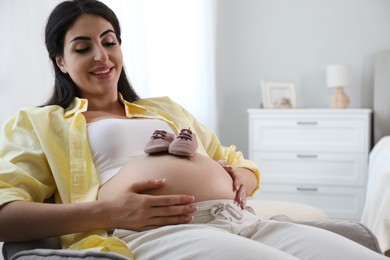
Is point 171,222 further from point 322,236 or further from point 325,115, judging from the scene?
point 325,115

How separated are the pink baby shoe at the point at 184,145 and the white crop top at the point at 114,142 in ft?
0.32

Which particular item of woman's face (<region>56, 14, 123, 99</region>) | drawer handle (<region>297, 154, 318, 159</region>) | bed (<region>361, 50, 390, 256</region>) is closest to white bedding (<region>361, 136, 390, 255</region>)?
bed (<region>361, 50, 390, 256</region>)

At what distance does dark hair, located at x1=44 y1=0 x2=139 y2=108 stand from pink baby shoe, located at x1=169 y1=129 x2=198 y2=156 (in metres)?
0.36

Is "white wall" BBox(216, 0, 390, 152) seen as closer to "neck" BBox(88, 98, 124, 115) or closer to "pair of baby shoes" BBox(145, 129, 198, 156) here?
"neck" BBox(88, 98, 124, 115)

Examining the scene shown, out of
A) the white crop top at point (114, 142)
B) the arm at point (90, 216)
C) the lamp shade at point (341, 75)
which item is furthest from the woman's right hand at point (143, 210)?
the lamp shade at point (341, 75)

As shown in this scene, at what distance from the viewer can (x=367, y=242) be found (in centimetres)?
128

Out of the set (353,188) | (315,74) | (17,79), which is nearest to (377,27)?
(315,74)

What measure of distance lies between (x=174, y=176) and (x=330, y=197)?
288cm

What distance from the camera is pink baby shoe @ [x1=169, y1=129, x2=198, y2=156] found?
1.37 m

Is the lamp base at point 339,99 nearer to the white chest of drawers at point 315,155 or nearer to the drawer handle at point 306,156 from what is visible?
the white chest of drawers at point 315,155

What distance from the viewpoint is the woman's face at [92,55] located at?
154 cm

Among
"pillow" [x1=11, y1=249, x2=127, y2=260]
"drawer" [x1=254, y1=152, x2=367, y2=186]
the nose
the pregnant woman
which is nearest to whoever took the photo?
"pillow" [x1=11, y1=249, x2=127, y2=260]

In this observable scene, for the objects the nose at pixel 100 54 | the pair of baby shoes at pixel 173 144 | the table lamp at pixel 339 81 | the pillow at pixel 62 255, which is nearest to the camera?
the pillow at pixel 62 255

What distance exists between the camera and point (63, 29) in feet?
5.11
